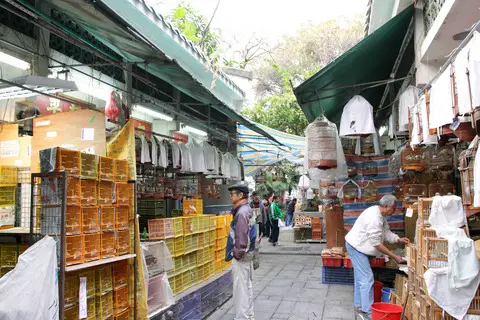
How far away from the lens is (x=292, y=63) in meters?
32.0

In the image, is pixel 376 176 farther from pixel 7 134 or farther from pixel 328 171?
pixel 7 134

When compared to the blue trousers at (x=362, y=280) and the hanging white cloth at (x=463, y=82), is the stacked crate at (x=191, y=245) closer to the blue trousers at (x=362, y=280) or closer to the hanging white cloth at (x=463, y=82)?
the blue trousers at (x=362, y=280)

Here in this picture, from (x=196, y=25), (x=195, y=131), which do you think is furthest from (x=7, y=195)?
(x=196, y=25)

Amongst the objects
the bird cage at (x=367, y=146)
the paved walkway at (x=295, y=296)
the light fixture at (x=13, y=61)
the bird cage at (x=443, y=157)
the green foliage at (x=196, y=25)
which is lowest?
the paved walkway at (x=295, y=296)

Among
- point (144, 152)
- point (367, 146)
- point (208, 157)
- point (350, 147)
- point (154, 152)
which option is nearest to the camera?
point (144, 152)

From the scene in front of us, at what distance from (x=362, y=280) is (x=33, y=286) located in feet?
15.2

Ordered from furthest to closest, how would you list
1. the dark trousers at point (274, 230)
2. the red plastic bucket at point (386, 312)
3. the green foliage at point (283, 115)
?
1. the green foliage at point (283, 115)
2. the dark trousers at point (274, 230)
3. the red plastic bucket at point (386, 312)

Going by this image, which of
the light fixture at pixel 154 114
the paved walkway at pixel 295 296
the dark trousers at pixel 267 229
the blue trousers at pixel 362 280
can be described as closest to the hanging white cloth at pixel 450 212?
the blue trousers at pixel 362 280

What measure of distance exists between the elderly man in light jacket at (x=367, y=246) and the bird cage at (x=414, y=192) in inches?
53.0

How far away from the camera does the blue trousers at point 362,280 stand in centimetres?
621

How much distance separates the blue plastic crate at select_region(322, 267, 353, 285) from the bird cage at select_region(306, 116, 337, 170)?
8.99ft

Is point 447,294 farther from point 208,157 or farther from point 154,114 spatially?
point 154,114

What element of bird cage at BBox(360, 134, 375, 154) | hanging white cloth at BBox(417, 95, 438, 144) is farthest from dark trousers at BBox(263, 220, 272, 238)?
hanging white cloth at BBox(417, 95, 438, 144)

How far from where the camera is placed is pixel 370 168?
9.30 meters
